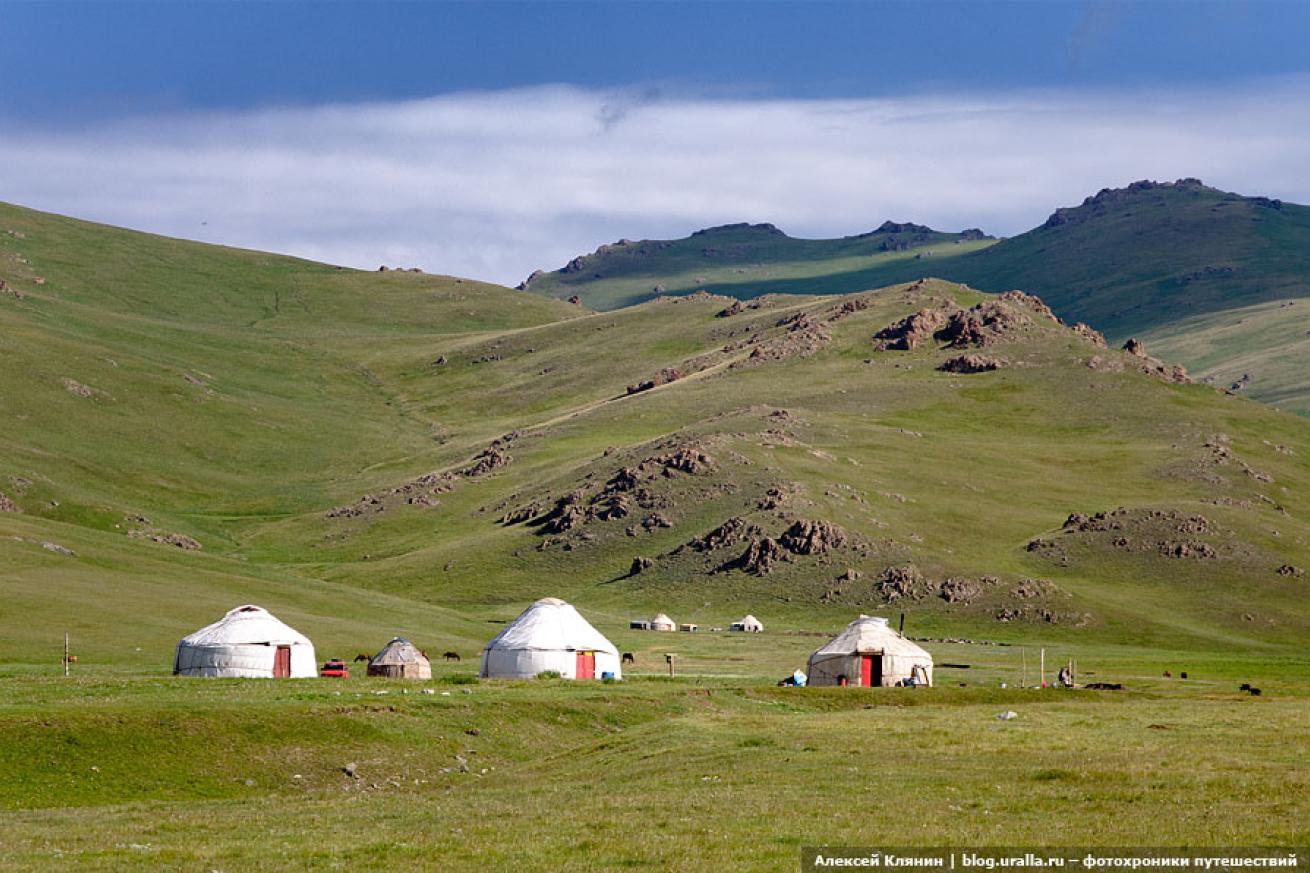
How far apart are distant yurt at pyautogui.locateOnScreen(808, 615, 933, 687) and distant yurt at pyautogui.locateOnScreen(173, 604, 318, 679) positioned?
27.5m

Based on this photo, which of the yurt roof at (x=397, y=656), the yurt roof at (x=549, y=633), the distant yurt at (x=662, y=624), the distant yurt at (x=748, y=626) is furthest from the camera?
the distant yurt at (x=662, y=624)

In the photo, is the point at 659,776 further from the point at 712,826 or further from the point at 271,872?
the point at 271,872

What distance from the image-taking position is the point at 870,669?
83.6 meters

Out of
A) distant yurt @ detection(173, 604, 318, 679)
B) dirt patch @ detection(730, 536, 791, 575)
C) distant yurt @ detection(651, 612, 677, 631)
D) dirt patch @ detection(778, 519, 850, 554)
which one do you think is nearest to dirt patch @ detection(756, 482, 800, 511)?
dirt patch @ detection(778, 519, 850, 554)

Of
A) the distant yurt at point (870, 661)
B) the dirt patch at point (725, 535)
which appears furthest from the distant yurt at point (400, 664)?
the dirt patch at point (725, 535)

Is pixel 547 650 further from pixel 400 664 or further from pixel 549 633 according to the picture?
pixel 400 664

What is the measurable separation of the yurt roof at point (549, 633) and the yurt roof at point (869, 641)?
505 inches

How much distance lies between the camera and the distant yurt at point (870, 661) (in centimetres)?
8325

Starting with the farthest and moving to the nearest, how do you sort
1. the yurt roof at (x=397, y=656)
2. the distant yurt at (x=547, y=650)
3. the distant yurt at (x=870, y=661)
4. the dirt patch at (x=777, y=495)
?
1. the dirt patch at (x=777, y=495)
2. the distant yurt at (x=870, y=661)
3. the yurt roof at (x=397, y=656)
4. the distant yurt at (x=547, y=650)

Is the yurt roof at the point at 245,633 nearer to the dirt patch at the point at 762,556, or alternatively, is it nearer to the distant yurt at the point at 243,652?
the distant yurt at the point at 243,652

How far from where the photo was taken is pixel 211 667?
7519 centimetres

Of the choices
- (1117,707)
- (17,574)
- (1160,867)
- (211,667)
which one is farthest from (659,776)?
(17,574)

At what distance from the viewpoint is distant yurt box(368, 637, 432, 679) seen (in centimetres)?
7806

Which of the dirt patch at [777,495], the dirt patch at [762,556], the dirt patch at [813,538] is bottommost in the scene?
the dirt patch at [762,556]
